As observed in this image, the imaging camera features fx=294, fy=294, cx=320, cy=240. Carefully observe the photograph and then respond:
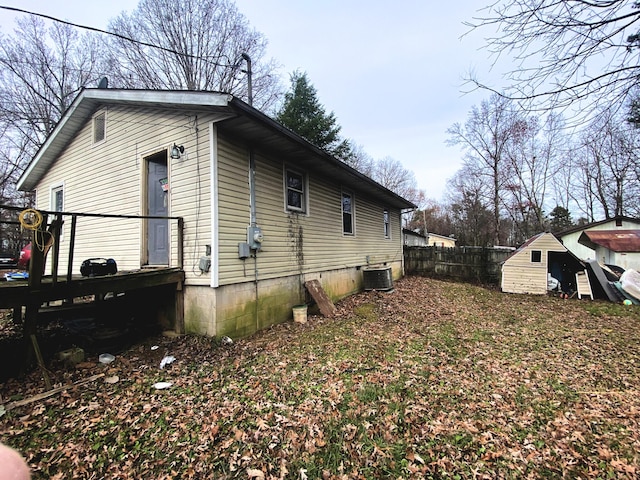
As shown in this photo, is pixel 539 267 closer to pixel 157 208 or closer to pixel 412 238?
pixel 157 208

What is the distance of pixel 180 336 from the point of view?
5.44m

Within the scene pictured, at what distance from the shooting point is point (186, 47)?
17.1 m

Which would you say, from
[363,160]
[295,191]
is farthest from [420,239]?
[295,191]

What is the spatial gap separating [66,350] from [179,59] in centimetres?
1772

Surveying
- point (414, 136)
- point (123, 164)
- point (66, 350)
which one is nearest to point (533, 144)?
point (414, 136)

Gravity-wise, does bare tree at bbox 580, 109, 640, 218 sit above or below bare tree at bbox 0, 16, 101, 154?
below

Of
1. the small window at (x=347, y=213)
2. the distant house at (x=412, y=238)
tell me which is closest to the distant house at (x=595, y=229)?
the distant house at (x=412, y=238)

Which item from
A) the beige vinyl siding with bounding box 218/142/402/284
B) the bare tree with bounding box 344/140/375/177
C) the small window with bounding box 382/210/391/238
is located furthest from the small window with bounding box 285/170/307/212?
the bare tree with bounding box 344/140/375/177

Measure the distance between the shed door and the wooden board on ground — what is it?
132 inches

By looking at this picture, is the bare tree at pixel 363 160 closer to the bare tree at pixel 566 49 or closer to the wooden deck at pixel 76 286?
the wooden deck at pixel 76 286

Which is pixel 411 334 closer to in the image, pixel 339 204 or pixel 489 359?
pixel 489 359

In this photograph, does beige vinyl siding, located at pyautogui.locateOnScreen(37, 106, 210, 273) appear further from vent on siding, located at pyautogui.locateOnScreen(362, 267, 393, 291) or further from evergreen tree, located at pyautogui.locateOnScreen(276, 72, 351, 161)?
evergreen tree, located at pyautogui.locateOnScreen(276, 72, 351, 161)

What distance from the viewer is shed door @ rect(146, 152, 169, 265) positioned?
6070 mm

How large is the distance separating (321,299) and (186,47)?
17.8 m
